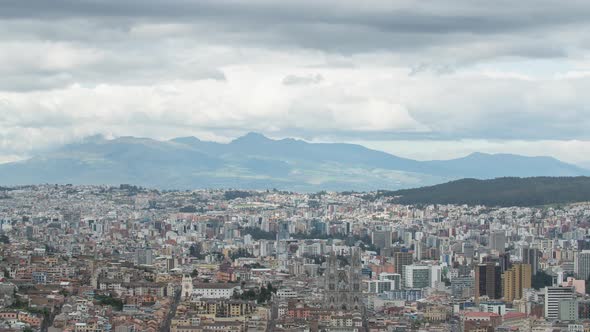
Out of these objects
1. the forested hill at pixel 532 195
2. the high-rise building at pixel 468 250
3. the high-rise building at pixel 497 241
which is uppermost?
the forested hill at pixel 532 195

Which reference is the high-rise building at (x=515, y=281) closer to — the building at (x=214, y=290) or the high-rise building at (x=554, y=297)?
the high-rise building at (x=554, y=297)

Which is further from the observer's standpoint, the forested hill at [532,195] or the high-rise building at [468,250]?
the forested hill at [532,195]

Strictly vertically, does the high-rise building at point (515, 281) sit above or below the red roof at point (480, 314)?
above

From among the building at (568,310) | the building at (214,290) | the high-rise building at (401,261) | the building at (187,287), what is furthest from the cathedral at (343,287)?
the high-rise building at (401,261)

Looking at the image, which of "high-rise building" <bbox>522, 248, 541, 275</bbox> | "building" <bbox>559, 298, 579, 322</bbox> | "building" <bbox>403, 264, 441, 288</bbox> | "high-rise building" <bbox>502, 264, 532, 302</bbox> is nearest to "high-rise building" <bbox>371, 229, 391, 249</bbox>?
"high-rise building" <bbox>522, 248, 541, 275</bbox>

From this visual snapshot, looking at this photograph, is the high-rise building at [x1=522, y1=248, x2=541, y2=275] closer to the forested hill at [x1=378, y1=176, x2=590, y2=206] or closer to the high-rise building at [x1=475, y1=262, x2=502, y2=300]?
the high-rise building at [x1=475, y1=262, x2=502, y2=300]

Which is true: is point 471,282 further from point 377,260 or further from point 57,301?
point 57,301

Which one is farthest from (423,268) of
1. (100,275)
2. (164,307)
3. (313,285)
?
(164,307)

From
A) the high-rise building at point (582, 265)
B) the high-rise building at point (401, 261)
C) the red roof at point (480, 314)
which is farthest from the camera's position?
the high-rise building at point (401, 261)

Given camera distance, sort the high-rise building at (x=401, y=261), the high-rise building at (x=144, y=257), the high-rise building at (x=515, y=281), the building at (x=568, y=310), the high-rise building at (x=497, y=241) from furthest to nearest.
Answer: the high-rise building at (x=497, y=241) < the high-rise building at (x=401, y=261) < the high-rise building at (x=144, y=257) < the high-rise building at (x=515, y=281) < the building at (x=568, y=310)
